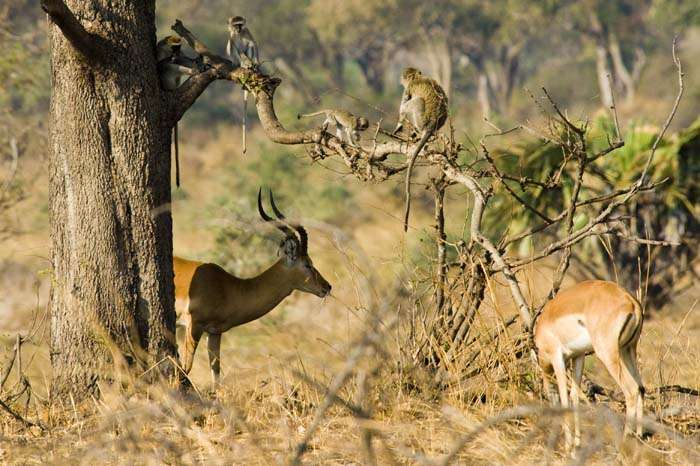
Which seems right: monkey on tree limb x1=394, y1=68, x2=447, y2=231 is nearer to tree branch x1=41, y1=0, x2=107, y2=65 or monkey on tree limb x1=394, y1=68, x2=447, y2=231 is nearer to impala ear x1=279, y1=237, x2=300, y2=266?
impala ear x1=279, y1=237, x2=300, y2=266

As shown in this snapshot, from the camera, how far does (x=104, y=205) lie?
655 centimetres

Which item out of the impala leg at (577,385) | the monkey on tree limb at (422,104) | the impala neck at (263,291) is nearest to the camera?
the impala leg at (577,385)

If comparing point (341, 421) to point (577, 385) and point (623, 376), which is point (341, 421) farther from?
point (623, 376)

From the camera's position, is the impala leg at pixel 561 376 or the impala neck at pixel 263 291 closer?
the impala leg at pixel 561 376

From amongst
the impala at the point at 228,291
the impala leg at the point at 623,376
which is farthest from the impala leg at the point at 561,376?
the impala at the point at 228,291

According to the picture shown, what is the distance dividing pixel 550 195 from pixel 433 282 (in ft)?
26.6

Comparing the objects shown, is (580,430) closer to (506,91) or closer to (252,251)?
(252,251)

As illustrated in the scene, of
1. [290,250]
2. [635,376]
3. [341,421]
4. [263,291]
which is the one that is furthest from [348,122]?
[635,376]

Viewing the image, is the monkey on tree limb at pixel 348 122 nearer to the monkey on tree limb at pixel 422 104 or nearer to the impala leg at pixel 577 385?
the monkey on tree limb at pixel 422 104

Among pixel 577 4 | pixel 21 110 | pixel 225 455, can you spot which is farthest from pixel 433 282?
pixel 577 4

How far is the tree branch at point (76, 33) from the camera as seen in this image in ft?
19.6

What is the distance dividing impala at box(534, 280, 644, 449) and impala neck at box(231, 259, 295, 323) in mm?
3049

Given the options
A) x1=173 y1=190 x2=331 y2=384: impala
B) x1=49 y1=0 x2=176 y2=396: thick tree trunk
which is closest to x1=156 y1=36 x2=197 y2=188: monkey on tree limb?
x1=49 y1=0 x2=176 y2=396: thick tree trunk

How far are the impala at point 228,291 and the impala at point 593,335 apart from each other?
282cm
